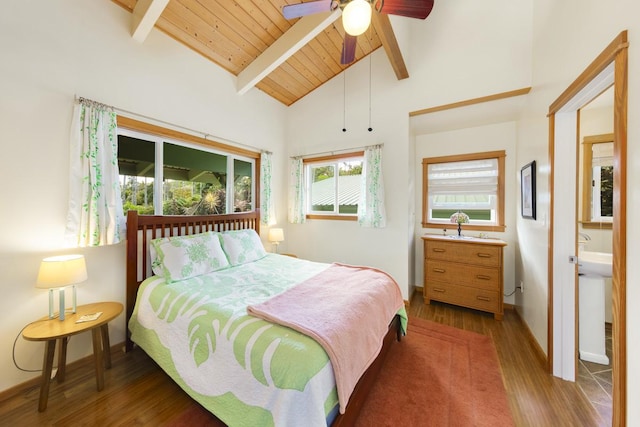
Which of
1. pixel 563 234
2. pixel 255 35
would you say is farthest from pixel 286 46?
pixel 563 234

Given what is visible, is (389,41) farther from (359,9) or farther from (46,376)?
(46,376)

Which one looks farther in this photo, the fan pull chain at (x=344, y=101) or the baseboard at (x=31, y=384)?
the fan pull chain at (x=344, y=101)

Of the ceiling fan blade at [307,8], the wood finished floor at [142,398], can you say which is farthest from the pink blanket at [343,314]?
the ceiling fan blade at [307,8]

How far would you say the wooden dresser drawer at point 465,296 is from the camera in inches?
110

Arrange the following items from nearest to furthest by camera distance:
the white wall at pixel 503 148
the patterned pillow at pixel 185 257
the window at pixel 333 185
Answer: the patterned pillow at pixel 185 257 < the white wall at pixel 503 148 < the window at pixel 333 185

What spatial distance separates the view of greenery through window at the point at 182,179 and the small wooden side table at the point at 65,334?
37.1 inches

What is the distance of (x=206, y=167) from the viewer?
3.02 m

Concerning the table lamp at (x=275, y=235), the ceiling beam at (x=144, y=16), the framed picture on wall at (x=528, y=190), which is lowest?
the table lamp at (x=275, y=235)

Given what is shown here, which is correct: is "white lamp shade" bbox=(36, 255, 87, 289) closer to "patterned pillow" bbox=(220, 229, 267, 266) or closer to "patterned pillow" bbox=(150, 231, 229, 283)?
"patterned pillow" bbox=(150, 231, 229, 283)

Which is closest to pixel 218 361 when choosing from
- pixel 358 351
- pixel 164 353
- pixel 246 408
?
pixel 246 408

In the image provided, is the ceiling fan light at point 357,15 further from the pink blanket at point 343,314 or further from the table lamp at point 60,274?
the table lamp at point 60,274

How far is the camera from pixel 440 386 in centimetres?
176

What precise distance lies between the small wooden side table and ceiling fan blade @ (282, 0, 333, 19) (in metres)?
2.58

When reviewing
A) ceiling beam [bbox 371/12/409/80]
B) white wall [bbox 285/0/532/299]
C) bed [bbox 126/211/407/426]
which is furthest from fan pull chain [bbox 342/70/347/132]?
bed [bbox 126/211/407/426]
